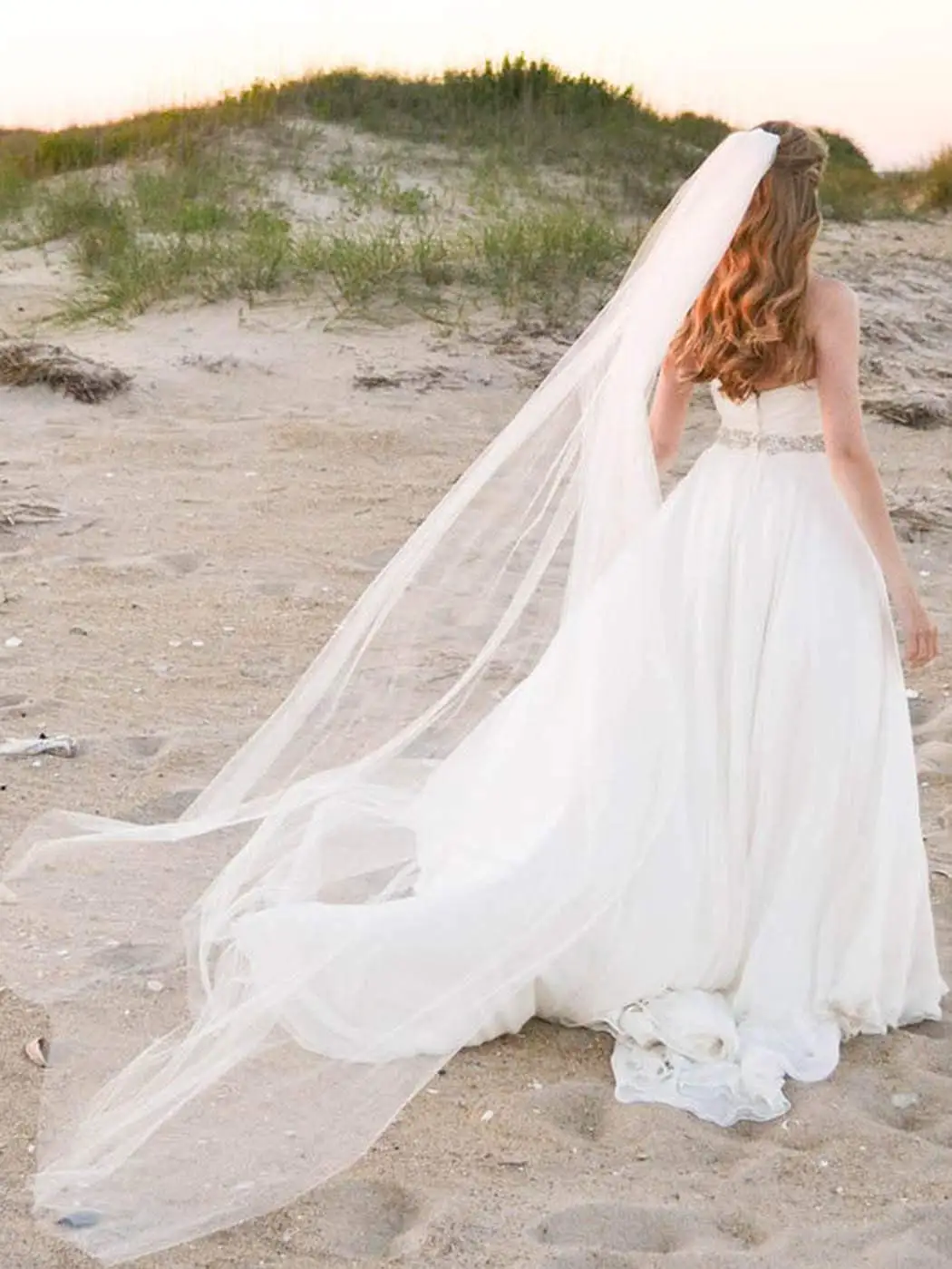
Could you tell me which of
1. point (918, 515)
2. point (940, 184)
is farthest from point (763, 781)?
point (940, 184)

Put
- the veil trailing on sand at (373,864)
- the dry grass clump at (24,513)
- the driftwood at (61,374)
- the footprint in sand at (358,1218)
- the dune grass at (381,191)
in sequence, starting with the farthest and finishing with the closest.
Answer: the dune grass at (381,191), the driftwood at (61,374), the dry grass clump at (24,513), the veil trailing on sand at (373,864), the footprint in sand at (358,1218)

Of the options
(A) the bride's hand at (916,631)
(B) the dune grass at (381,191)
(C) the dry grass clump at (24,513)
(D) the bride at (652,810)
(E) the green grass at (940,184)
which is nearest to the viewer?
(D) the bride at (652,810)

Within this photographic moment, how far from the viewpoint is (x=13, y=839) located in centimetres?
465

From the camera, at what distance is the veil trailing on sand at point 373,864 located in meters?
3.28

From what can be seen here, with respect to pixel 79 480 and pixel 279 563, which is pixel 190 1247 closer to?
pixel 279 563

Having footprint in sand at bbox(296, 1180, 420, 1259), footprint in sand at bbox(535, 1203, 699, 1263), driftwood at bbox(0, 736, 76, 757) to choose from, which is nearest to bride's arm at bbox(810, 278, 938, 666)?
footprint in sand at bbox(535, 1203, 699, 1263)

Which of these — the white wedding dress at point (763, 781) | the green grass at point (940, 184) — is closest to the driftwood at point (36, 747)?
the white wedding dress at point (763, 781)

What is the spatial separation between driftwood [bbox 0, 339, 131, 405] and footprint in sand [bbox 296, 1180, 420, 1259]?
6961mm

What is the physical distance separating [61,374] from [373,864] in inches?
236

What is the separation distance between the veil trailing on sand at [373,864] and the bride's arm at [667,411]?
13 cm

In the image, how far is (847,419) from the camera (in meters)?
3.65

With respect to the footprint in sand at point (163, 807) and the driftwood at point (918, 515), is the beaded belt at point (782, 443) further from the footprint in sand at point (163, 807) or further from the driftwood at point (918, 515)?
the driftwood at point (918, 515)

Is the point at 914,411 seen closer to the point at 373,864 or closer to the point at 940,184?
the point at 373,864

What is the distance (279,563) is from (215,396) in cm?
281
